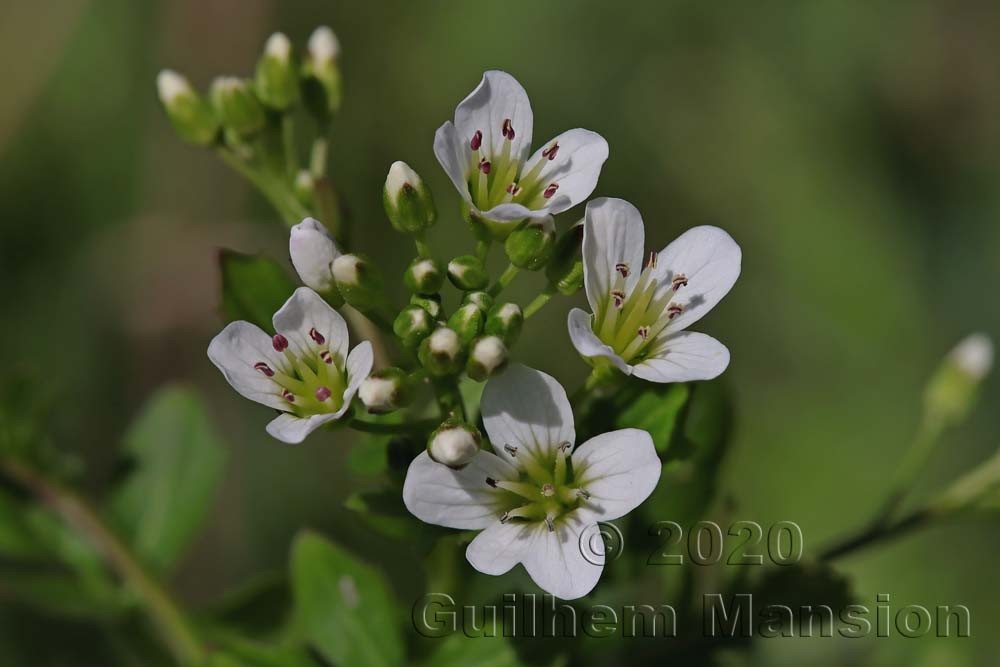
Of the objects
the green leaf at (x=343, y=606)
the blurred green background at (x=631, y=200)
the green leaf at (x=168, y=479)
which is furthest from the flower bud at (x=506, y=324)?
the blurred green background at (x=631, y=200)

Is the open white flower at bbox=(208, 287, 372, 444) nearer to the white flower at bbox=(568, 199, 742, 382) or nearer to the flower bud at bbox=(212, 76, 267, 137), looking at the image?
the white flower at bbox=(568, 199, 742, 382)

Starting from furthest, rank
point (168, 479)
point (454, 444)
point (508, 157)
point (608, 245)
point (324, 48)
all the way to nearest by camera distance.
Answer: point (168, 479) → point (324, 48) → point (508, 157) → point (608, 245) → point (454, 444)

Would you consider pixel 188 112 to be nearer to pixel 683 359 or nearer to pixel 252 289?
pixel 252 289

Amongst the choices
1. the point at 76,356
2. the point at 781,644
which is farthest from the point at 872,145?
the point at 76,356

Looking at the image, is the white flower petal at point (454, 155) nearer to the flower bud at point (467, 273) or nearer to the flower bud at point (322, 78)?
the flower bud at point (467, 273)

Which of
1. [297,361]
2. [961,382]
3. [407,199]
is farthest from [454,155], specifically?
[961,382]
